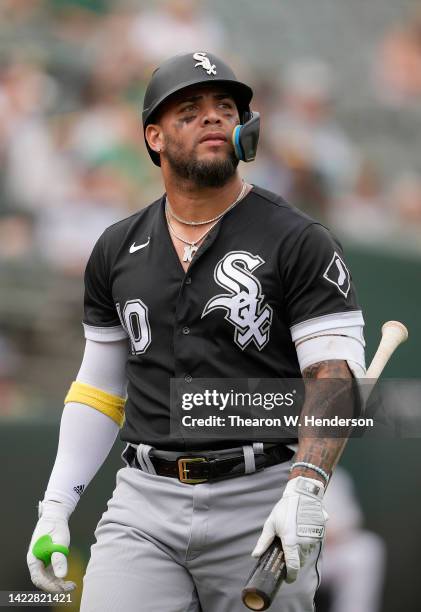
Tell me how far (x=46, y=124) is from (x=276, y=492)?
477cm

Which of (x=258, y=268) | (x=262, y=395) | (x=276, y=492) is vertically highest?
(x=258, y=268)

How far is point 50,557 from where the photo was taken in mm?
3432

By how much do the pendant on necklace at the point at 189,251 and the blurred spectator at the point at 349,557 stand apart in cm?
248

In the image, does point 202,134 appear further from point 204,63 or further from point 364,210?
point 364,210

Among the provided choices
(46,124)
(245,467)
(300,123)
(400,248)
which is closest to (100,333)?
(245,467)

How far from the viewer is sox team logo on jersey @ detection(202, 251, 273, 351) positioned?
324 centimetres

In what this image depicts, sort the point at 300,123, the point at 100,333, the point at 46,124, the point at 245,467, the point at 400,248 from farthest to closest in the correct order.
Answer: the point at 300,123 < the point at 46,124 < the point at 400,248 < the point at 100,333 < the point at 245,467

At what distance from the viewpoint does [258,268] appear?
3248 millimetres

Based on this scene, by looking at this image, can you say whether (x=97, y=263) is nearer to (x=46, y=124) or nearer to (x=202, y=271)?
(x=202, y=271)

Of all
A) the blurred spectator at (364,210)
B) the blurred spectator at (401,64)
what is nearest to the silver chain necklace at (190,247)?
the blurred spectator at (364,210)

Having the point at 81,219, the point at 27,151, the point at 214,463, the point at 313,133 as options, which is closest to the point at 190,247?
the point at 214,463

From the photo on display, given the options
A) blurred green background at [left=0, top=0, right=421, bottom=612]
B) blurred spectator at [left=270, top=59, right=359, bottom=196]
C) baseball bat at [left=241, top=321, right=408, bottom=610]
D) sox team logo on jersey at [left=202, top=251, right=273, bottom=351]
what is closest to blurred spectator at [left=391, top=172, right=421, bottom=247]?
blurred green background at [left=0, top=0, right=421, bottom=612]

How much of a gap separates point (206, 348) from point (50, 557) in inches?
33.1

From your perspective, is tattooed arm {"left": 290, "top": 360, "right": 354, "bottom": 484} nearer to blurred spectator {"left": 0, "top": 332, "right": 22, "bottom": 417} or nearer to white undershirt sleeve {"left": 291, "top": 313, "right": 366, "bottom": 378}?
white undershirt sleeve {"left": 291, "top": 313, "right": 366, "bottom": 378}
